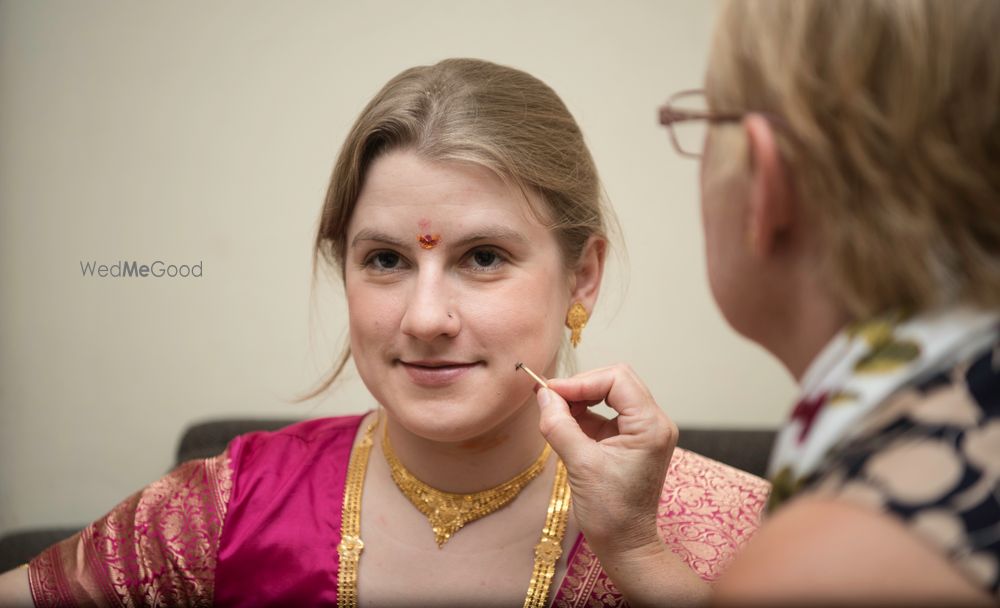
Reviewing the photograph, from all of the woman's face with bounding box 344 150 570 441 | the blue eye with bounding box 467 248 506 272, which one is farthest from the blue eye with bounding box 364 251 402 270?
the blue eye with bounding box 467 248 506 272

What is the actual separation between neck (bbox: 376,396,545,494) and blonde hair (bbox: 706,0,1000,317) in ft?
2.36

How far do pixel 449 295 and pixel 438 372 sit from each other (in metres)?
0.11

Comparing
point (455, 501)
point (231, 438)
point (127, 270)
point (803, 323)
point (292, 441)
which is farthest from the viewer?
point (231, 438)

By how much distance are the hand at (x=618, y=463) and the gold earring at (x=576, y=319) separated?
19 cm

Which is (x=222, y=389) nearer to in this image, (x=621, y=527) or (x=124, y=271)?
(x=124, y=271)

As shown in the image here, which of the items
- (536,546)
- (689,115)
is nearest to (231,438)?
(536,546)

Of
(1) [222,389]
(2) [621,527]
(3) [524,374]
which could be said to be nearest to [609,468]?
(2) [621,527]

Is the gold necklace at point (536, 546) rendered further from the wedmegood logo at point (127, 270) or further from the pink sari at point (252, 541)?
the wedmegood logo at point (127, 270)

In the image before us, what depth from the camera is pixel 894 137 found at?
2.39 feet

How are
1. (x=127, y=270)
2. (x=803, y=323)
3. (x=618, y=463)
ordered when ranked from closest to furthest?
1. (x=803, y=323)
2. (x=618, y=463)
3. (x=127, y=270)

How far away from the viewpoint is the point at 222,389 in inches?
84.2

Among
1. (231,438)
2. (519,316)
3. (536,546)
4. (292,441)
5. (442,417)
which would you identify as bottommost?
(231,438)

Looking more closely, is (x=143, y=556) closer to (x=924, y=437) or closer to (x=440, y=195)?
(x=440, y=195)

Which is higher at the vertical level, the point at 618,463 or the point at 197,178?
the point at 197,178
